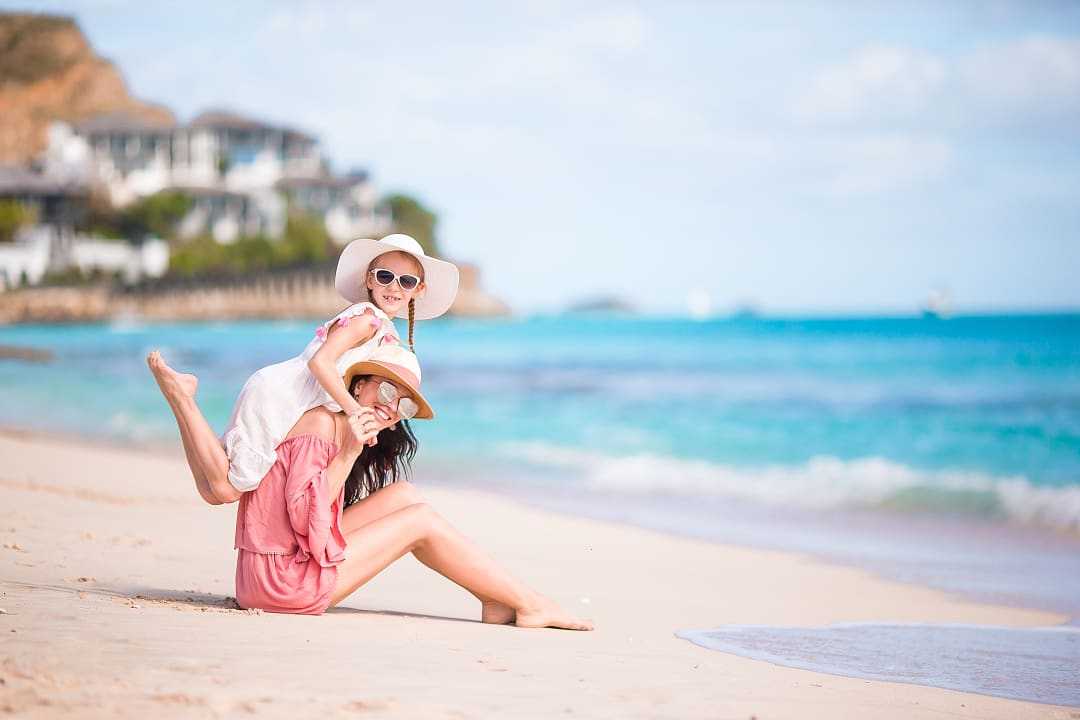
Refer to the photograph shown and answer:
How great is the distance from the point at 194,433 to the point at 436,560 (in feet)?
3.49

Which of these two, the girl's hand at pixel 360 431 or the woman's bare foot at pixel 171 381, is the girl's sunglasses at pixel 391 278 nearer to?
the girl's hand at pixel 360 431

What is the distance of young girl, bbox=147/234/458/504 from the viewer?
167 inches

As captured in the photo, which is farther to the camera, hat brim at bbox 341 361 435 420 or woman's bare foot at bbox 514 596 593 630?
woman's bare foot at bbox 514 596 593 630

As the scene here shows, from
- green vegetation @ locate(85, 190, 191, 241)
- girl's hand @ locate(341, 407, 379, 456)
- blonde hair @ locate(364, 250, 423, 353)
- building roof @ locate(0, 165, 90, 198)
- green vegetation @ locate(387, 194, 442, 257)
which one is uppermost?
green vegetation @ locate(387, 194, 442, 257)

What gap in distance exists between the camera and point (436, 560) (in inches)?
184

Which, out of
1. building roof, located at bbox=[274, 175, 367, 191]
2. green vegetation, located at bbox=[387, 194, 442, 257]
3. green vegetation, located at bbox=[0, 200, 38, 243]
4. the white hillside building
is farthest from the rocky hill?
green vegetation, located at bbox=[0, 200, 38, 243]

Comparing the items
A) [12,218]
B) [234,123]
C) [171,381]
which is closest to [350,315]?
[171,381]

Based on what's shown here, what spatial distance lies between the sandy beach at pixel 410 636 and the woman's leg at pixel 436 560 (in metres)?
0.13

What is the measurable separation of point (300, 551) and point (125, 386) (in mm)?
19209

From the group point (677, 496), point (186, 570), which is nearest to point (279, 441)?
point (186, 570)

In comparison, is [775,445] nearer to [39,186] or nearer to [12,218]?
[12,218]

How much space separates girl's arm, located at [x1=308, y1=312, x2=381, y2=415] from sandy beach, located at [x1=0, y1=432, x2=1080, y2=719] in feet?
2.69

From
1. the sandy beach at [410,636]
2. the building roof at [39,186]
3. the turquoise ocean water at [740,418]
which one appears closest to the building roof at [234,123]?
the building roof at [39,186]

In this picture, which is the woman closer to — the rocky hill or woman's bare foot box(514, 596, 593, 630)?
woman's bare foot box(514, 596, 593, 630)
